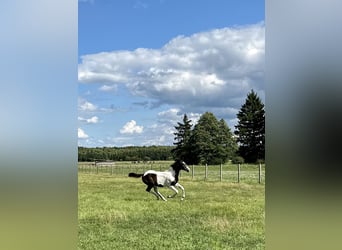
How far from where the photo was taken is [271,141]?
181 cm

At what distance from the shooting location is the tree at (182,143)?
7531 millimetres

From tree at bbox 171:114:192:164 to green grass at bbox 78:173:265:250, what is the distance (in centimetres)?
80

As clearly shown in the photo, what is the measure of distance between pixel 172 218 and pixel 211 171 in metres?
4.60

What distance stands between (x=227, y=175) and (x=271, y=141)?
938cm

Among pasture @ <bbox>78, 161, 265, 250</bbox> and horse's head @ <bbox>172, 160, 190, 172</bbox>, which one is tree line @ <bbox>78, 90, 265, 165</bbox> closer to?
horse's head @ <bbox>172, 160, 190, 172</bbox>

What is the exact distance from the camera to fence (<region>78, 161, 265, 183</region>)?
939 centimetres

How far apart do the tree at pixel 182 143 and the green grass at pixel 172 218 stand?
804mm

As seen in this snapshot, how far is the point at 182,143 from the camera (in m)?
7.95

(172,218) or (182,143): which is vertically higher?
(182,143)

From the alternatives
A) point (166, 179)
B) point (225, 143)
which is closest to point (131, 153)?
point (166, 179)

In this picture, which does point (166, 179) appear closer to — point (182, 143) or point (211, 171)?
point (182, 143)

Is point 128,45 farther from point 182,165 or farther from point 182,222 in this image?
point 182,222

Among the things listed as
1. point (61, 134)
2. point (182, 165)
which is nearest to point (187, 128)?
point (182, 165)

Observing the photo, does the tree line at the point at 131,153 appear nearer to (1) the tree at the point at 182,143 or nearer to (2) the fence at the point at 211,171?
(1) the tree at the point at 182,143
